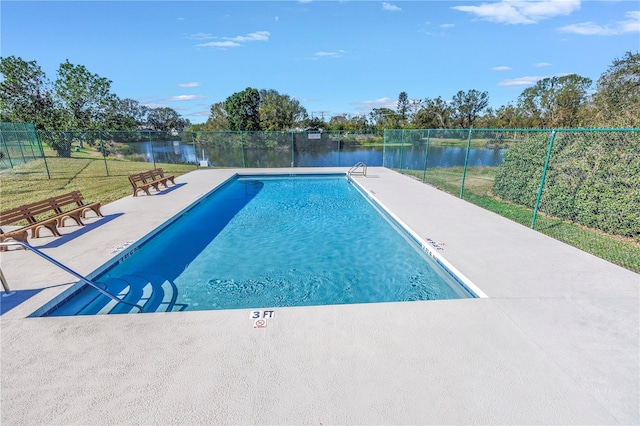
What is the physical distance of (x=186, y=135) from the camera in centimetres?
1733

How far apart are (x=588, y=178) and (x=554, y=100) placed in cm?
3805

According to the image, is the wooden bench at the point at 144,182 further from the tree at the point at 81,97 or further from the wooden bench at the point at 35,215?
the tree at the point at 81,97

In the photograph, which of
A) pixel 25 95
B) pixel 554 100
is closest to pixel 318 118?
pixel 554 100

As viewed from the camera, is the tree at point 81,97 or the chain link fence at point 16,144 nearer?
the chain link fence at point 16,144

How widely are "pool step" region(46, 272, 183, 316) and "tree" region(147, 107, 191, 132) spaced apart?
8321 centimetres

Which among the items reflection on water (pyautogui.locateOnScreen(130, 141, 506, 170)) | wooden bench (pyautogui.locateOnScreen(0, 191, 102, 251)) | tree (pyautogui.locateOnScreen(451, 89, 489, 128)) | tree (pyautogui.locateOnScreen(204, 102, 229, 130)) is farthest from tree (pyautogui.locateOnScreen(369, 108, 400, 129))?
wooden bench (pyautogui.locateOnScreen(0, 191, 102, 251))

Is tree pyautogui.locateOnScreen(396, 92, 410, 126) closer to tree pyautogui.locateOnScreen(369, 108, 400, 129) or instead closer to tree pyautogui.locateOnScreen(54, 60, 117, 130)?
tree pyautogui.locateOnScreen(369, 108, 400, 129)

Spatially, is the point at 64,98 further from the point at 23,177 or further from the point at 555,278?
the point at 555,278

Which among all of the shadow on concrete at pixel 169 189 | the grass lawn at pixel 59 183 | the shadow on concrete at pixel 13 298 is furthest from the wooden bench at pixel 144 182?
the shadow on concrete at pixel 13 298

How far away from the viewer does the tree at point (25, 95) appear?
20312mm

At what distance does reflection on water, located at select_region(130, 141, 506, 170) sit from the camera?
14727 mm

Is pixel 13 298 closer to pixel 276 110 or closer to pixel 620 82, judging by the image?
pixel 620 82

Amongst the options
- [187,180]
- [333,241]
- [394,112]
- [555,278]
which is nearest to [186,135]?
[187,180]

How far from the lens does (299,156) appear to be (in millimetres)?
17578
